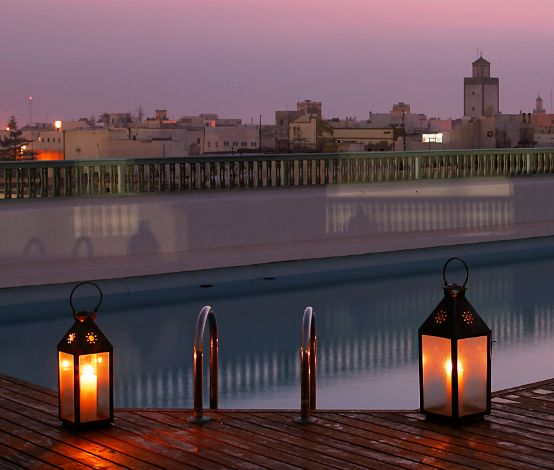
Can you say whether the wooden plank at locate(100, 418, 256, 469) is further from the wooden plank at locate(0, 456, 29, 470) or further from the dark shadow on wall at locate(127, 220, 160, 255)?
the dark shadow on wall at locate(127, 220, 160, 255)

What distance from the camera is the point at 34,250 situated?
8609 millimetres

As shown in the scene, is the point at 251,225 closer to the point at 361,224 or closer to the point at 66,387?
the point at 361,224

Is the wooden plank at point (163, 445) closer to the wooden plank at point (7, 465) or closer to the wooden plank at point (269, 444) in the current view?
the wooden plank at point (269, 444)

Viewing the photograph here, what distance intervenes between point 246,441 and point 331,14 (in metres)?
13.6

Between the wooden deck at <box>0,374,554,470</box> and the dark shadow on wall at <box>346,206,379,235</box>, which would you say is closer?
the wooden deck at <box>0,374,554,470</box>

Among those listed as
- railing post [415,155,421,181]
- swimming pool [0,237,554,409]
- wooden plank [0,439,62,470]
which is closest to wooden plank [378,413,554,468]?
swimming pool [0,237,554,409]

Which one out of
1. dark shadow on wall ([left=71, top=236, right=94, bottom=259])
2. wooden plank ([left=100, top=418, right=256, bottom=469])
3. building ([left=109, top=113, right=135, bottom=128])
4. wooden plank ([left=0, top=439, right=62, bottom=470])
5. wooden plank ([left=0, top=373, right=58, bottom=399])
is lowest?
wooden plank ([left=0, top=373, right=58, bottom=399])

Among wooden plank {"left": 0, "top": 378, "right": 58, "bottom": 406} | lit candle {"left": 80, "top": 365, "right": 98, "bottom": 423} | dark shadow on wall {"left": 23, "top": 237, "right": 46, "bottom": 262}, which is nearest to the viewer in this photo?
lit candle {"left": 80, "top": 365, "right": 98, "bottom": 423}

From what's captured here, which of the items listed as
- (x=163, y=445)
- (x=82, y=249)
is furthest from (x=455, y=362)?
(x=82, y=249)

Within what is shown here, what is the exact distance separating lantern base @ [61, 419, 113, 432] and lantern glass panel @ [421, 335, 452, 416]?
148 cm

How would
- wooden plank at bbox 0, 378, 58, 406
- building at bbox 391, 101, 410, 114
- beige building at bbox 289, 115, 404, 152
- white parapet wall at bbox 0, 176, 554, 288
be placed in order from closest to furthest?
wooden plank at bbox 0, 378, 58, 406 → white parapet wall at bbox 0, 176, 554, 288 → beige building at bbox 289, 115, 404, 152 → building at bbox 391, 101, 410, 114

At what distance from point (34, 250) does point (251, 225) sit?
2667mm

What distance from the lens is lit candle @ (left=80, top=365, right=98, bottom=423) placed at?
3.76m

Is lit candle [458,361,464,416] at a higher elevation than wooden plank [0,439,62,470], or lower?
higher
